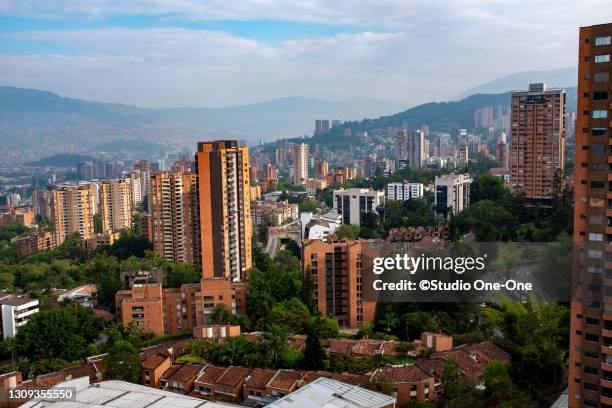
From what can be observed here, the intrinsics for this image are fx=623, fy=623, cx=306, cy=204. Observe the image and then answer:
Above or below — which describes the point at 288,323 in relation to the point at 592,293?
below

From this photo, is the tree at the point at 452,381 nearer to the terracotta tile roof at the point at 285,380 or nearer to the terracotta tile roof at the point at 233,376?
the terracotta tile roof at the point at 285,380

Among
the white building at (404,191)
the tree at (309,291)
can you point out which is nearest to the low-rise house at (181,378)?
the tree at (309,291)

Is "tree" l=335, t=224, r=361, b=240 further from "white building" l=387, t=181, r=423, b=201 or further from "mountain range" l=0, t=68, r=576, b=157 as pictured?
"mountain range" l=0, t=68, r=576, b=157

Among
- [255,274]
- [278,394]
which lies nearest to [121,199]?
[255,274]

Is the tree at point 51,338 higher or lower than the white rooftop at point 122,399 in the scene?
lower

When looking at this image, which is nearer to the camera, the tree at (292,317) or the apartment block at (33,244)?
the tree at (292,317)

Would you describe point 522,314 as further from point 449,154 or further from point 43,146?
point 43,146

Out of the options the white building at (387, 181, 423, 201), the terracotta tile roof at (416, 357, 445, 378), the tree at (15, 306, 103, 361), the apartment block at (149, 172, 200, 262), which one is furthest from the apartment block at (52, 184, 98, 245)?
the terracotta tile roof at (416, 357, 445, 378)
